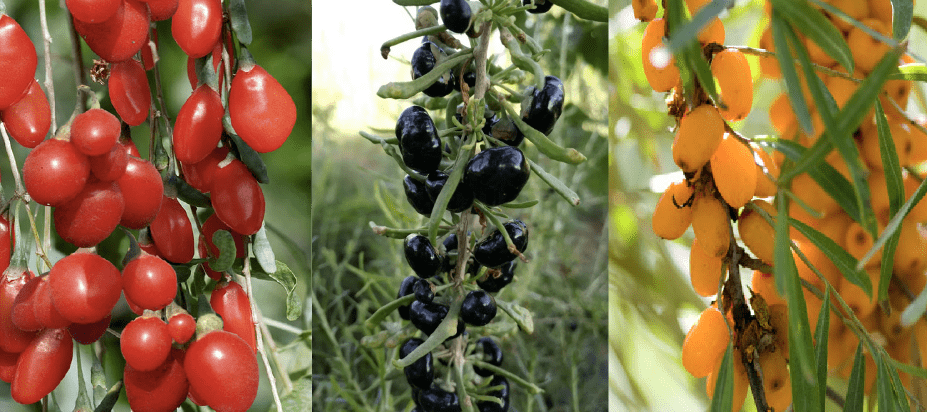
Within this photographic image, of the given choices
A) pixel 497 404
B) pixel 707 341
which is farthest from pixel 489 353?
pixel 707 341

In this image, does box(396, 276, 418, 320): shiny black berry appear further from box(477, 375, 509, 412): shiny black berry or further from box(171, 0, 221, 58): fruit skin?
box(171, 0, 221, 58): fruit skin

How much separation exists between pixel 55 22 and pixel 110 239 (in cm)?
10

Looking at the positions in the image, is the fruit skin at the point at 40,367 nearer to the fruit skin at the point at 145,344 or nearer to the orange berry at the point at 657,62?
the fruit skin at the point at 145,344

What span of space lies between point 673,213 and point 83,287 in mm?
209

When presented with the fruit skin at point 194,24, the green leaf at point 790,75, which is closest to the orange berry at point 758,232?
the green leaf at point 790,75

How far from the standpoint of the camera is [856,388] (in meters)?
0.21

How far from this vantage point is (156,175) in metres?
0.21

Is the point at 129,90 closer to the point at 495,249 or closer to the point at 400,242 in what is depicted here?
the point at 495,249

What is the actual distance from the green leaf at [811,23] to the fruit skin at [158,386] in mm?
210

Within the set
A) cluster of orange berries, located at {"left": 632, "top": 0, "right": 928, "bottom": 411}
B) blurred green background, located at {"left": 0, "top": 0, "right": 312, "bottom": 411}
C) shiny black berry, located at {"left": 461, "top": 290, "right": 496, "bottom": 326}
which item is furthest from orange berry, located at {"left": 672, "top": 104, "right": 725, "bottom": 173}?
blurred green background, located at {"left": 0, "top": 0, "right": 312, "bottom": 411}

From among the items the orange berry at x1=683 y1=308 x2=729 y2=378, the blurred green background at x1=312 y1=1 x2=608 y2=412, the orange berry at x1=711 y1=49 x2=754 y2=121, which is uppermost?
the orange berry at x1=711 y1=49 x2=754 y2=121

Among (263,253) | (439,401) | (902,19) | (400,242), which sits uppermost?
(902,19)

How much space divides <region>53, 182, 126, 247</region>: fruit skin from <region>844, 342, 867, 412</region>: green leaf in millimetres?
249

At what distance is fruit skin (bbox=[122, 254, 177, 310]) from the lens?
197 mm
